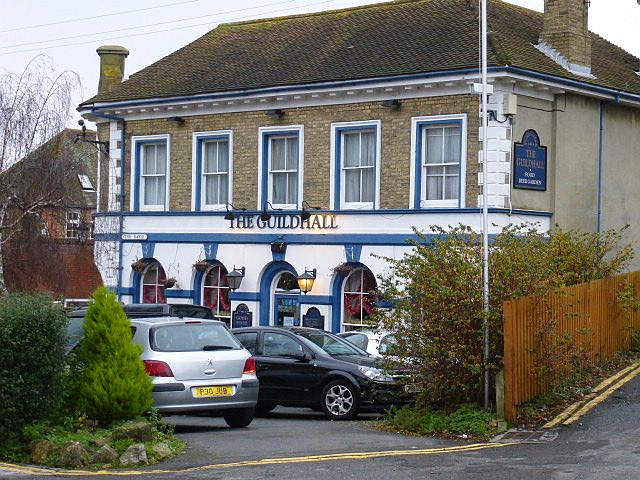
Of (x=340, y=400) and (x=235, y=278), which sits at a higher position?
(x=235, y=278)

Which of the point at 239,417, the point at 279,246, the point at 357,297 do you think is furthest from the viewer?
the point at 279,246

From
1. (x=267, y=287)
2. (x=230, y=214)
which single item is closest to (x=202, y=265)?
(x=230, y=214)

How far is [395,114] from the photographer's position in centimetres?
2975

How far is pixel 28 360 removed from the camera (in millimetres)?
14977

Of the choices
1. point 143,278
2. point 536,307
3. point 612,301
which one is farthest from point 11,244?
point 536,307

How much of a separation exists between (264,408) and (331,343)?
5.31ft

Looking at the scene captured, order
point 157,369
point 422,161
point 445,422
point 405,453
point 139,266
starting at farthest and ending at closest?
point 139,266
point 422,161
point 445,422
point 157,369
point 405,453

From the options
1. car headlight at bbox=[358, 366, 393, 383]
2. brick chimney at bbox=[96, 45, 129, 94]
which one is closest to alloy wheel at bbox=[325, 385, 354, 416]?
car headlight at bbox=[358, 366, 393, 383]

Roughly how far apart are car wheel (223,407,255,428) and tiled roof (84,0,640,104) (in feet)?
40.2

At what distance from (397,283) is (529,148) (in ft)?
35.9

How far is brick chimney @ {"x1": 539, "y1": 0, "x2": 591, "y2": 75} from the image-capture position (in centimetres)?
3045

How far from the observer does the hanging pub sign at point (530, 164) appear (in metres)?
28.4

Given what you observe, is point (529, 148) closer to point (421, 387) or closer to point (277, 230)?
point (277, 230)

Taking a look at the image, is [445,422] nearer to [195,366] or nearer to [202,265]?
[195,366]
